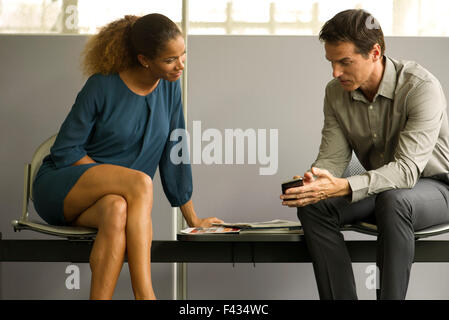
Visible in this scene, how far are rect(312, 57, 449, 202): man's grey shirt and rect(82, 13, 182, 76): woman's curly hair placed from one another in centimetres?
68

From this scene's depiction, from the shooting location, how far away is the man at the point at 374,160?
1.67 m

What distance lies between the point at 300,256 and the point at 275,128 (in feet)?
2.63

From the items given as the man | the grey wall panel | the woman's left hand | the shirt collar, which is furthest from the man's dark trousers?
the grey wall panel

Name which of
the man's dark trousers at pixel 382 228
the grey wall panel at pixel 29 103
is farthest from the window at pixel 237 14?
the man's dark trousers at pixel 382 228

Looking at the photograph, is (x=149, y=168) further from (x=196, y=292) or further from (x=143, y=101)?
(x=196, y=292)

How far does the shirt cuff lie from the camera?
1.74 meters

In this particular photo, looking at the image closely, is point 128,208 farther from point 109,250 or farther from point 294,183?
point 294,183

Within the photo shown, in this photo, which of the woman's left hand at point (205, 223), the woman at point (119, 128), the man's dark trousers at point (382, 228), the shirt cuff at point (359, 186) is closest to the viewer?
the man's dark trousers at point (382, 228)

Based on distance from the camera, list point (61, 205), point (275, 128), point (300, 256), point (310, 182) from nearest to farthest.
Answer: point (310, 182), point (61, 205), point (300, 256), point (275, 128)

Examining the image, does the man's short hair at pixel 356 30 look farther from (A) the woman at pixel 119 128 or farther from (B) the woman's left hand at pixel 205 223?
(B) the woman's left hand at pixel 205 223

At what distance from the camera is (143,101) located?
2.05 m

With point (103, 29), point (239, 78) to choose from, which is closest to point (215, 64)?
point (239, 78)

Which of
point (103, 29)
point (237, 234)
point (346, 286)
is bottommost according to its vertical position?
point (346, 286)

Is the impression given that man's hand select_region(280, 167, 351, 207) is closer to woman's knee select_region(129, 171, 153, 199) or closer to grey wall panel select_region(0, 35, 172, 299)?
woman's knee select_region(129, 171, 153, 199)
